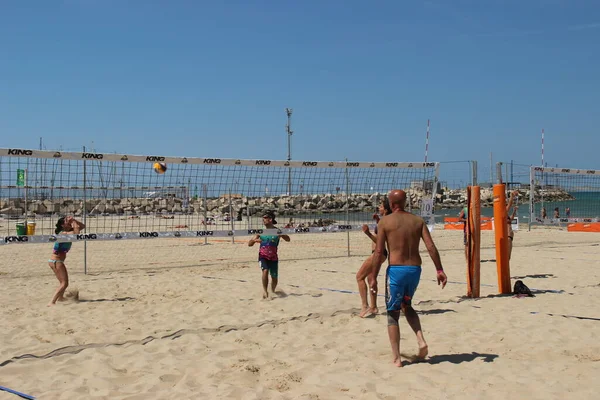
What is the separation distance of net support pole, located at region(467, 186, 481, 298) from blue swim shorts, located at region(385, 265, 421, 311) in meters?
2.93

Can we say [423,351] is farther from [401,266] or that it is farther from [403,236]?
[403,236]

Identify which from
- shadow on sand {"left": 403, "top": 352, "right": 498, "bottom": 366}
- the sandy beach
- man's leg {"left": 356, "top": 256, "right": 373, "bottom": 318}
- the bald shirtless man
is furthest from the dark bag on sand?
the bald shirtless man

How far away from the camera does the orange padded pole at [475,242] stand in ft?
22.4

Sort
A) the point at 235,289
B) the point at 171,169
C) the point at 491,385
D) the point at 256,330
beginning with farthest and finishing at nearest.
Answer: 1. the point at 171,169
2. the point at 235,289
3. the point at 256,330
4. the point at 491,385

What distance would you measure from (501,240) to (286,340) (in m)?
3.51

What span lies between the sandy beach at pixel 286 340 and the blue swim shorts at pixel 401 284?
0.48 metres

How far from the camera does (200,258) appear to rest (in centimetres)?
1229

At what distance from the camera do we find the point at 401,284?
4.08m

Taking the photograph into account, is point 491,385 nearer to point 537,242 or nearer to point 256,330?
point 256,330

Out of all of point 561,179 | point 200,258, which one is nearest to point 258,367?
point 200,258

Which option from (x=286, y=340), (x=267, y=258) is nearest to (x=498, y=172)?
(x=267, y=258)

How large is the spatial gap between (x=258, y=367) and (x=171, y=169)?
7183 mm

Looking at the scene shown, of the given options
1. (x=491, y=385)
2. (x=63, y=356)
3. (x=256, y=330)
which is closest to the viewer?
(x=491, y=385)

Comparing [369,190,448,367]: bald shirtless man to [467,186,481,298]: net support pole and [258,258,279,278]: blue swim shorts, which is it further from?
[258,258,279,278]: blue swim shorts
